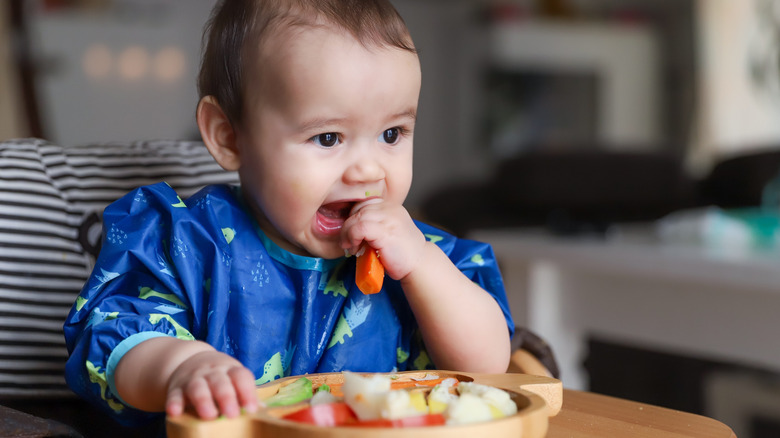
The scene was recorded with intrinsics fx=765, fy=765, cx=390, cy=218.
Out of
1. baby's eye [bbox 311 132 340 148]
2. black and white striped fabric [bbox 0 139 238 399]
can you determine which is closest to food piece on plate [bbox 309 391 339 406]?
baby's eye [bbox 311 132 340 148]

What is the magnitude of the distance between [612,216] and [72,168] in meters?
1.53

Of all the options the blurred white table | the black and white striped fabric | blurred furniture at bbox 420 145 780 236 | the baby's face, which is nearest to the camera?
the baby's face

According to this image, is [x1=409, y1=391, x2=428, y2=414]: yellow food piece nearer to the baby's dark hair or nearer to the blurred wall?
the baby's dark hair

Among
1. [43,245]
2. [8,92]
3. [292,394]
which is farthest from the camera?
[8,92]

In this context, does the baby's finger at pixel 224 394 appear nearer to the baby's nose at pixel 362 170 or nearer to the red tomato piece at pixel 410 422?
the red tomato piece at pixel 410 422

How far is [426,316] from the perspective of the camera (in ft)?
2.31

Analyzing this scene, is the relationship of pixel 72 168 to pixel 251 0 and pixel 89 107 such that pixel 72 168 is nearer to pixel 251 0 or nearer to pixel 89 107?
pixel 251 0

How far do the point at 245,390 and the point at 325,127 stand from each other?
26cm

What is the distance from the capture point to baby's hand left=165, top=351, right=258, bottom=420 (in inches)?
18.9

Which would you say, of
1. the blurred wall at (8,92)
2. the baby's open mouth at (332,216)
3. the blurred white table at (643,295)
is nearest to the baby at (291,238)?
the baby's open mouth at (332,216)

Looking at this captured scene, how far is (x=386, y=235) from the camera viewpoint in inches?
26.0

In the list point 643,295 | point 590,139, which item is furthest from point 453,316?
point 590,139

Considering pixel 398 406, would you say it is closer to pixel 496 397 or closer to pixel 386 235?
pixel 496 397

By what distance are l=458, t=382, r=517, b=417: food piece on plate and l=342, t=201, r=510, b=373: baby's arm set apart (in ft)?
0.52
